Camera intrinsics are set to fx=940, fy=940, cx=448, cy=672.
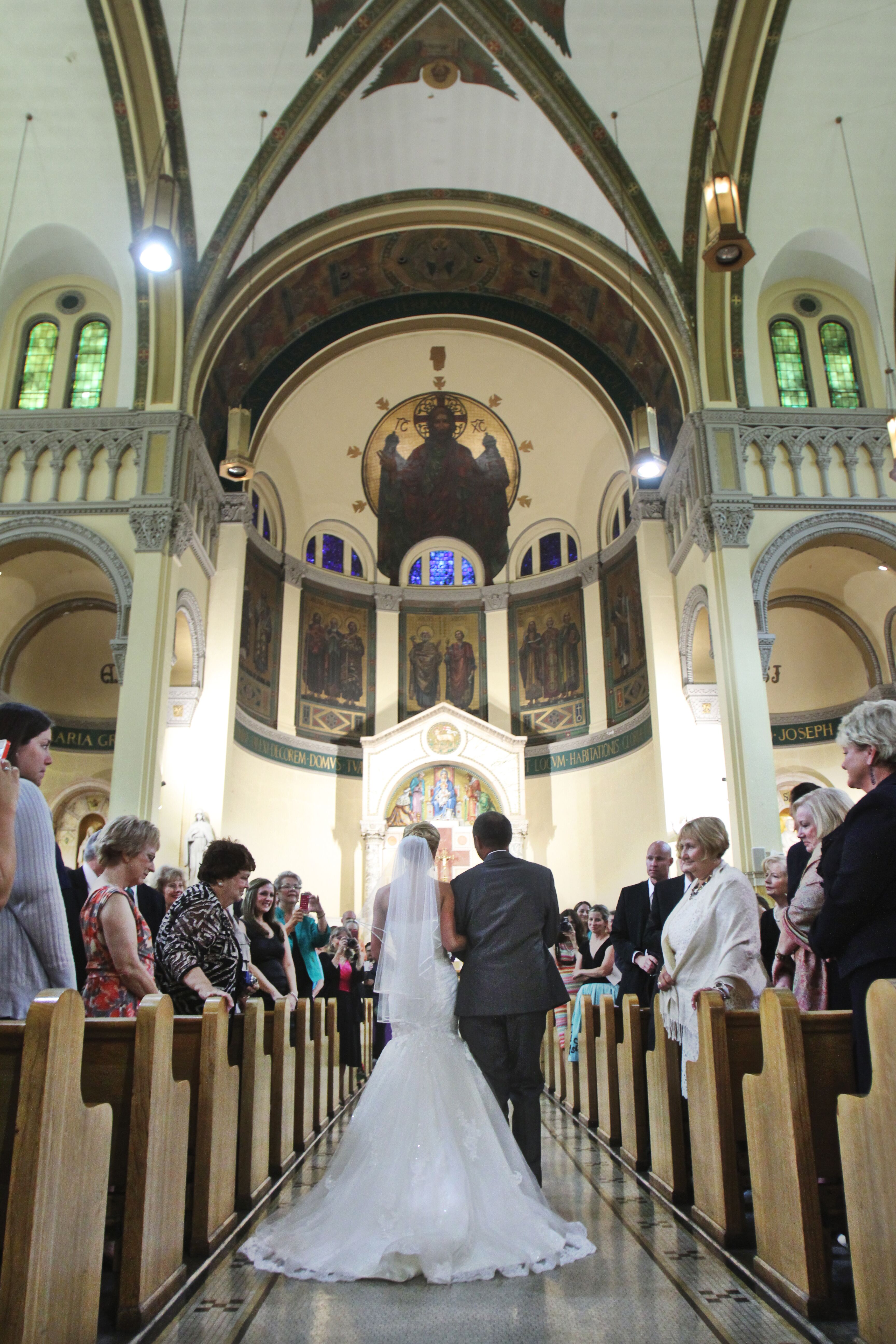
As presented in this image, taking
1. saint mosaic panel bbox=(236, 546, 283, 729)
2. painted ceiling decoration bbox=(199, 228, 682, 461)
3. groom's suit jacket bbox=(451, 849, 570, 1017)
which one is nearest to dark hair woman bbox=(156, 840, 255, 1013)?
groom's suit jacket bbox=(451, 849, 570, 1017)

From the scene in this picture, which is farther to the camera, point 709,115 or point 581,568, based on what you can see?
point 581,568

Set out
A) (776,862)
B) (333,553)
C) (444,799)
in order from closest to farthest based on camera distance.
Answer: (776,862), (444,799), (333,553)

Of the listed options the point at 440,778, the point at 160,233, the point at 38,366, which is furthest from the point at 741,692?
the point at 38,366

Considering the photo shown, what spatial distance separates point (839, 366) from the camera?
531 inches

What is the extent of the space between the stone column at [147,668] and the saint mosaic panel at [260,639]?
10.9 ft

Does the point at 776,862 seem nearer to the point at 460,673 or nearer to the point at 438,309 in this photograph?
the point at 460,673

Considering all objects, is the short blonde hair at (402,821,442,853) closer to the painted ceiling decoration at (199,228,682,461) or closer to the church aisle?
the church aisle

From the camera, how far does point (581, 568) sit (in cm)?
1798

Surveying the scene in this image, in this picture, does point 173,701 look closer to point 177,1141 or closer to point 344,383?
point 344,383

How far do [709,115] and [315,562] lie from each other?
10.3 meters

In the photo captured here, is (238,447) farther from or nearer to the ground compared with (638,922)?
farther from the ground

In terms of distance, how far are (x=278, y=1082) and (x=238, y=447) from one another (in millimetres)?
8027

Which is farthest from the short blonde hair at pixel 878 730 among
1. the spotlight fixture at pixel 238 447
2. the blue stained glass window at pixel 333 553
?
the blue stained glass window at pixel 333 553

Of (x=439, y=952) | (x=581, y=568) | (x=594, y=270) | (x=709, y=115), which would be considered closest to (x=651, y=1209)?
(x=439, y=952)
